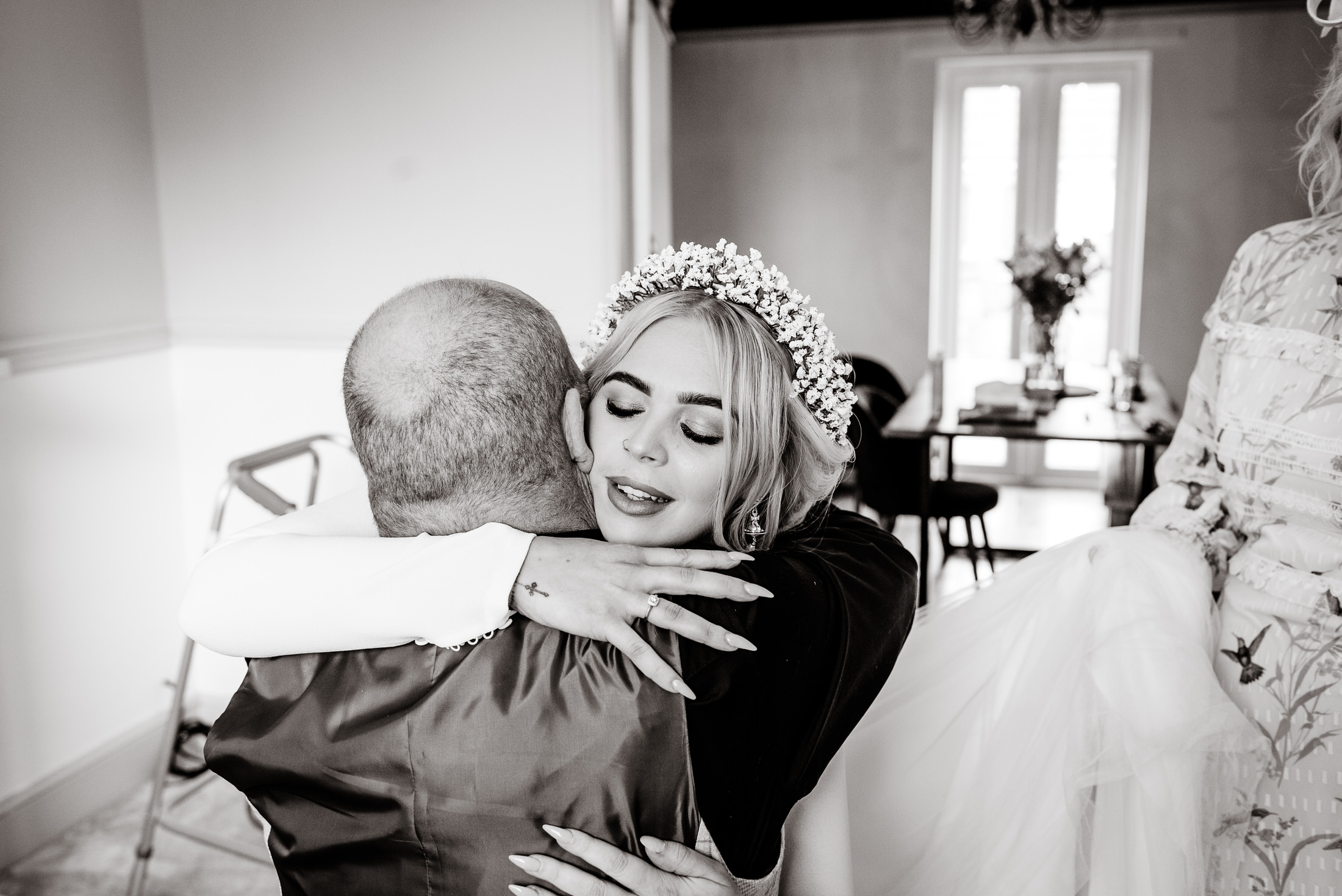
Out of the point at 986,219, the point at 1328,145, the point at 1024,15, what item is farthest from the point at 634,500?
the point at 986,219

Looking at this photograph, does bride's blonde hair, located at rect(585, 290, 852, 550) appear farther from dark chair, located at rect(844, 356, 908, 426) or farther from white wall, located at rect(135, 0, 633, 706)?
dark chair, located at rect(844, 356, 908, 426)

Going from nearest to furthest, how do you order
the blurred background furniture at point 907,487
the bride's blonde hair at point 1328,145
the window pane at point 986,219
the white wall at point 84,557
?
the bride's blonde hair at point 1328,145 < the white wall at point 84,557 < the blurred background furniture at point 907,487 < the window pane at point 986,219

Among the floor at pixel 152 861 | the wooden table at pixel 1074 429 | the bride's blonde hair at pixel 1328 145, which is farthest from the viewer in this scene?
the wooden table at pixel 1074 429

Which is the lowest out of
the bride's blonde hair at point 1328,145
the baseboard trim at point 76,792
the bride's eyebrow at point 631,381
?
the baseboard trim at point 76,792

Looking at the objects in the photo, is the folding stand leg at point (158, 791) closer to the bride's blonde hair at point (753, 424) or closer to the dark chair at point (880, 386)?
the bride's blonde hair at point (753, 424)

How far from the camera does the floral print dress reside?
158 cm

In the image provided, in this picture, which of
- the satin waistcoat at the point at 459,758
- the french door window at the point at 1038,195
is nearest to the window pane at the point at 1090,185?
the french door window at the point at 1038,195

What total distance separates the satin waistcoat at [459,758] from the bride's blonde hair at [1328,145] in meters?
1.37

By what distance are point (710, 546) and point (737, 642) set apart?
14.6 inches

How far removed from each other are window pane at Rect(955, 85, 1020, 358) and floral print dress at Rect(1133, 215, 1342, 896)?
6176 millimetres

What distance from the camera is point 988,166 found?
25.5 ft

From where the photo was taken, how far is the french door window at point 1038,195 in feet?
24.6

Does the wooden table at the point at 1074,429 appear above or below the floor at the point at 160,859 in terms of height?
above

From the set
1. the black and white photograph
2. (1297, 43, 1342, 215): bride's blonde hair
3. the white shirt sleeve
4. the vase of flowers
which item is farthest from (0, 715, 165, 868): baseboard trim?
the vase of flowers
